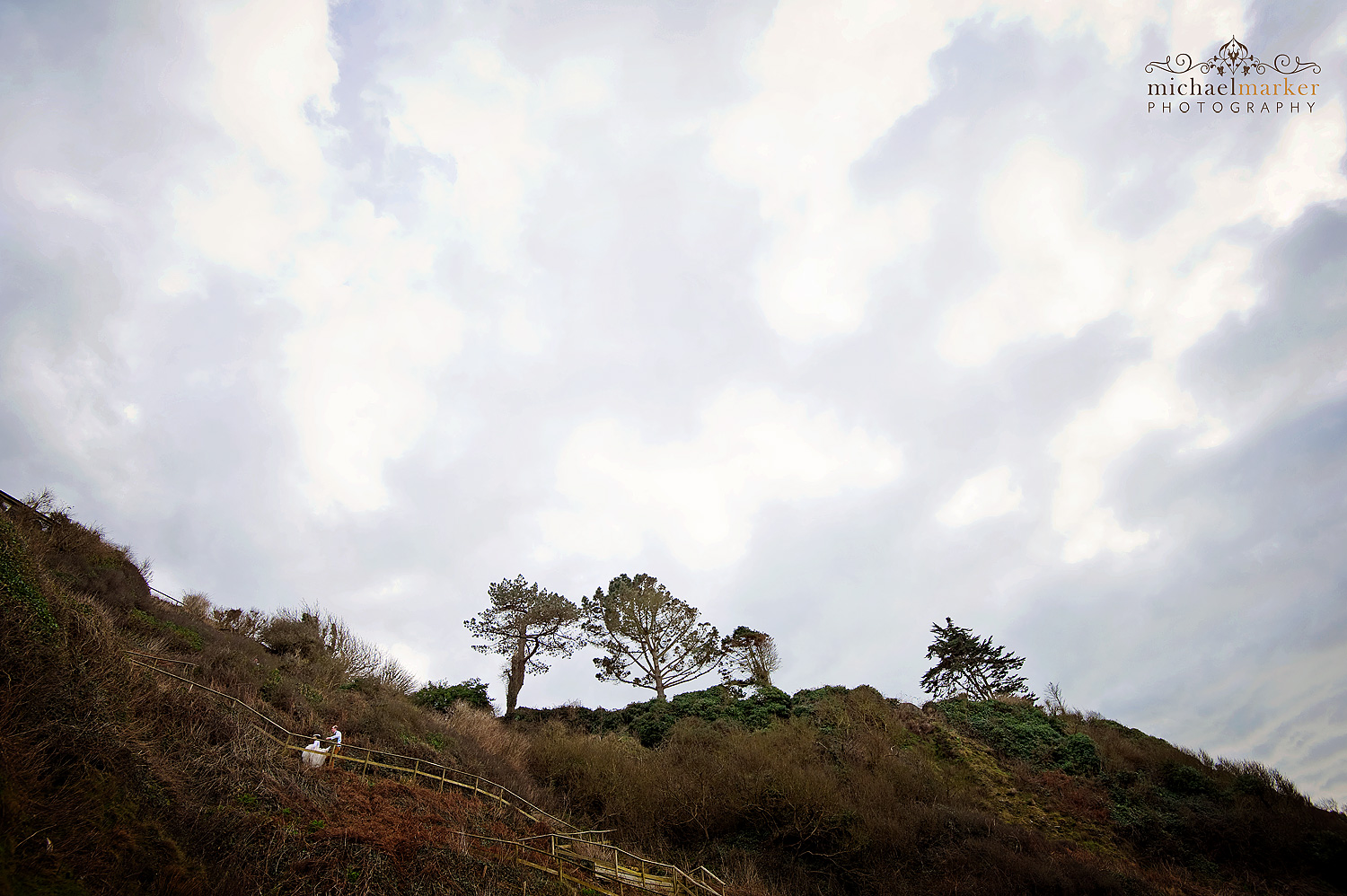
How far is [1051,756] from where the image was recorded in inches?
971

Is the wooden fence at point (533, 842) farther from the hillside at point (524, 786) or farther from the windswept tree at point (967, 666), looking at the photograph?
the windswept tree at point (967, 666)

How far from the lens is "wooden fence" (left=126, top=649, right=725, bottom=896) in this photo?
17.4m

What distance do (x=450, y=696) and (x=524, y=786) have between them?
12.3 metres

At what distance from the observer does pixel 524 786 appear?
2458cm

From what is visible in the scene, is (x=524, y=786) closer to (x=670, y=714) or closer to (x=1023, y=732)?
(x=670, y=714)

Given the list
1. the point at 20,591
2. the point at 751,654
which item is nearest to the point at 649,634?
the point at 751,654

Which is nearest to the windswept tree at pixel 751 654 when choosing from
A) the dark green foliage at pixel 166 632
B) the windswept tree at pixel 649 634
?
the windswept tree at pixel 649 634

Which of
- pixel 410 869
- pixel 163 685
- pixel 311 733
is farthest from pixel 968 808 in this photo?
pixel 163 685

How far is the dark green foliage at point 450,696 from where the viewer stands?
33.6 metres

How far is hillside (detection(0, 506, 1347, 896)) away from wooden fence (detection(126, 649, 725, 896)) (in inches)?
20.3

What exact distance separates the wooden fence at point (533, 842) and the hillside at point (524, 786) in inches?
20.3

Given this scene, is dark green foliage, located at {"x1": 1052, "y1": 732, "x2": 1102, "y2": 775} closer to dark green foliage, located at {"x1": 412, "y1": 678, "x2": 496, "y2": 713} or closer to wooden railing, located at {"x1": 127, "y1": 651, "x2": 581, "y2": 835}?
wooden railing, located at {"x1": 127, "y1": 651, "x2": 581, "y2": 835}

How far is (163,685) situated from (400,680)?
20197 millimetres

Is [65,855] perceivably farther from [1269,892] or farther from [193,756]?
[1269,892]
